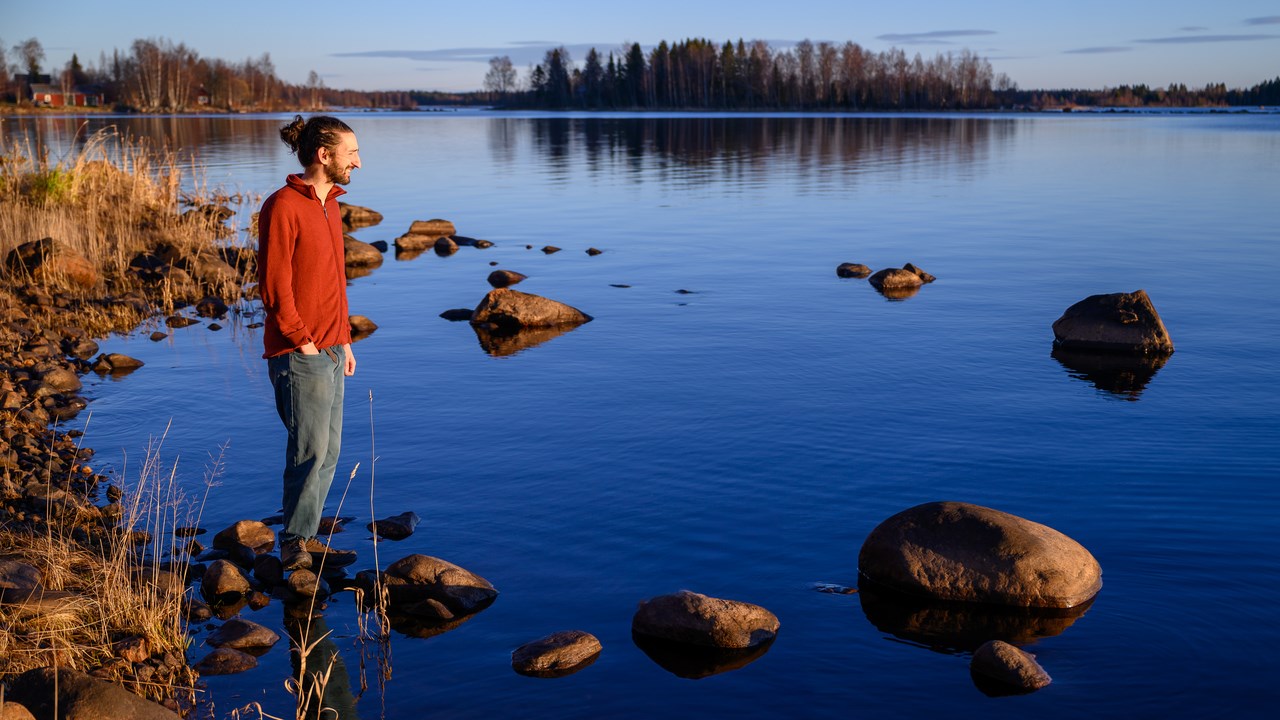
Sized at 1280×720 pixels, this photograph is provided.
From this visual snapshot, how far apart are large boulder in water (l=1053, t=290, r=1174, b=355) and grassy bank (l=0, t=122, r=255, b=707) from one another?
36.9 feet

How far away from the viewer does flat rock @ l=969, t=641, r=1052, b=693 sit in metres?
6.21

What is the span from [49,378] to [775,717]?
9689 mm

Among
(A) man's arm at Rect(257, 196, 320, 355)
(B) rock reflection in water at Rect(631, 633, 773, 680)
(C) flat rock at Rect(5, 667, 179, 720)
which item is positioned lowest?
(B) rock reflection in water at Rect(631, 633, 773, 680)

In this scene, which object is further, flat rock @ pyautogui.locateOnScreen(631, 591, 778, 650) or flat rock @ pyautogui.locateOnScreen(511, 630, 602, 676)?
flat rock @ pyautogui.locateOnScreen(631, 591, 778, 650)

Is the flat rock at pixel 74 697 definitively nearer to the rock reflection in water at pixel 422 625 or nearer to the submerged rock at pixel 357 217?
the rock reflection in water at pixel 422 625

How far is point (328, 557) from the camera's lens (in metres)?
7.74

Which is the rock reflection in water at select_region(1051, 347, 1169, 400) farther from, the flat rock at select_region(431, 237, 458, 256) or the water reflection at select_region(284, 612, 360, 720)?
the flat rock at select_region(431, 237, 458, 256)

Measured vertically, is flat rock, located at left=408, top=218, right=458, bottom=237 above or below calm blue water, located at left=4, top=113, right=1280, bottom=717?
above

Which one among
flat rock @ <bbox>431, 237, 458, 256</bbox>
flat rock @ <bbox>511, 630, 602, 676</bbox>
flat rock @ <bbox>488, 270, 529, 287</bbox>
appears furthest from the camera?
flat rock @ <bbox>431, 237, 458, 256</bbox>

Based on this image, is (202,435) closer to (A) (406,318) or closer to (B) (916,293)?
(A) (406,318)

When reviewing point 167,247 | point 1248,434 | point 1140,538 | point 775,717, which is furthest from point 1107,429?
point 167,247

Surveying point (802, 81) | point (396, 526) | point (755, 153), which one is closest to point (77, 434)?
point (396, 526)

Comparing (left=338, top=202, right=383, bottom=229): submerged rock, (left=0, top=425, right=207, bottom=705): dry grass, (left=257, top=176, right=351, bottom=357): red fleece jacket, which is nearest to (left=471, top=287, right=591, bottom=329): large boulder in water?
(left=0, top=425, right=207, bottom=705): dry grass

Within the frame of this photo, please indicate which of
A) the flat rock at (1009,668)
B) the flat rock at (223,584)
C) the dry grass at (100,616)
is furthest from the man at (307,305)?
the flat rock at (1009,668)
